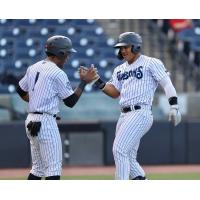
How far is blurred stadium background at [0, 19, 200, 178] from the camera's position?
1220 centimetres

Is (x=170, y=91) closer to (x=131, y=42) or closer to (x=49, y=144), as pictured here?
(x=131, y=42)

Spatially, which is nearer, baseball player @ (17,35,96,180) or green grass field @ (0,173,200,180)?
baseball player @ (17,35,96,180)

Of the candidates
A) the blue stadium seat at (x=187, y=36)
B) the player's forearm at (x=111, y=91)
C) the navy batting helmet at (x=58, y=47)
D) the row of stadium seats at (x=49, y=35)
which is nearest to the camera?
the navy batting helmet at (x=58, y=47)

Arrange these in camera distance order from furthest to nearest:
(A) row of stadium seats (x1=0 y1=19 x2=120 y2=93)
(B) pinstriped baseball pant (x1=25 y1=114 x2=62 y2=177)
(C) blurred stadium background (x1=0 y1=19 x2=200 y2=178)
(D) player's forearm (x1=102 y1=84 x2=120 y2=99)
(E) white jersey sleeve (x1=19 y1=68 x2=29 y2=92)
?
(A) row of stadium seats (x1=0 y1=19 x2=120 y2=93), (C) blurred stadium background (x1=0 y1=19 x2=200 y2=178), (D) player's forearm (x1=102 y1=84 x2=120 y2=99), (E) white jersey sleeve (x1=19 y1=68 x2=29 y2=92), (B) pinstriped baseball pant (x1=25 y1=114 x2=62 y2=177)

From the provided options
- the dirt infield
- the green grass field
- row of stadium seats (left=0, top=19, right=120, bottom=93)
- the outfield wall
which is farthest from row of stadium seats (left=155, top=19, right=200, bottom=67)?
the green grass field

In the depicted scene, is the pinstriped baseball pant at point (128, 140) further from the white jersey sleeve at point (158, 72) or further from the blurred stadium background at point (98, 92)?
the blurred stadium background at point (98, 92)

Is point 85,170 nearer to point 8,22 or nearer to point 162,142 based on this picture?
point 162,142

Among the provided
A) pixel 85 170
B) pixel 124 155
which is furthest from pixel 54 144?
pixel 85 170

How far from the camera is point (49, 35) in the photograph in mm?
14305

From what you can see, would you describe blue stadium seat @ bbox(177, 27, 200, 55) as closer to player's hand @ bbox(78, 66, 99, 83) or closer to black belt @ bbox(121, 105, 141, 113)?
black belt @ bbox(121, 105, 141, 113)

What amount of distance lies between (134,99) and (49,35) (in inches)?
296

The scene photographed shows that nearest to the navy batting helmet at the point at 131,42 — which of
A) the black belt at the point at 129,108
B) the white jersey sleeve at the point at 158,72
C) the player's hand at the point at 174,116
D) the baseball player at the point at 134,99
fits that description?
the baseball player at the point at 134,99

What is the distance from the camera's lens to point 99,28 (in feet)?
48.2

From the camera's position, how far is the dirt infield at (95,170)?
10.8 meters
